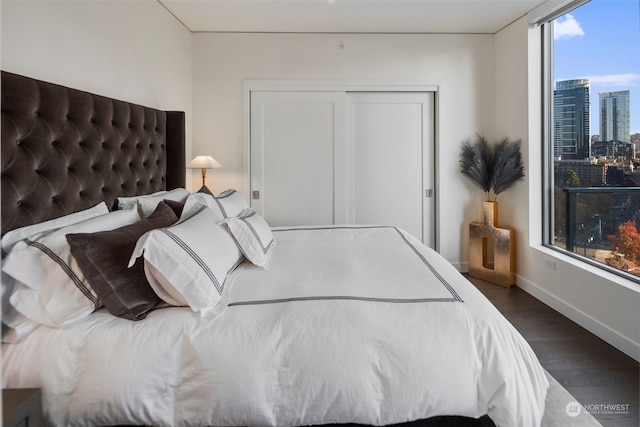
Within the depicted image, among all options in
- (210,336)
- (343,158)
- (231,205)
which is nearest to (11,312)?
(210,336)

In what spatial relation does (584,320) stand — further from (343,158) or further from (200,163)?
(200,163)

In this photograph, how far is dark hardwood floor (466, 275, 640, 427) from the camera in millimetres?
1829

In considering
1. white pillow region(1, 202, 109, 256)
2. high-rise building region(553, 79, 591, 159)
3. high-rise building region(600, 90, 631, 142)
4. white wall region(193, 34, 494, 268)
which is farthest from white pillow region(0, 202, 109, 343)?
high-rise building region(553, 79, 591, 159)

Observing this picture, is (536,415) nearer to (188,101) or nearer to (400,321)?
(400,321)

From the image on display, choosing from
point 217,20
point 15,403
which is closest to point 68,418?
point 15,403

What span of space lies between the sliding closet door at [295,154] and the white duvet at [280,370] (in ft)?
8.72

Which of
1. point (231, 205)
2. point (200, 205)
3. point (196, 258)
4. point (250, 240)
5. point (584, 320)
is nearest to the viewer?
point (196, 258)

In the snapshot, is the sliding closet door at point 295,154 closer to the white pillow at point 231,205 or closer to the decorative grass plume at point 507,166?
the white pillow at point 231,205

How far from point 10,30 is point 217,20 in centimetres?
220

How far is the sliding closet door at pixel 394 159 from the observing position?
398 centimetres

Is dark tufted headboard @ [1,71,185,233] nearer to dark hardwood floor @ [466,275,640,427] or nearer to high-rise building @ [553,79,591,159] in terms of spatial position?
dark hardwood floor @ [466,275,640,427]

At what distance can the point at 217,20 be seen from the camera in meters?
3.51

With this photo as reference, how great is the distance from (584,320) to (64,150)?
343 cm

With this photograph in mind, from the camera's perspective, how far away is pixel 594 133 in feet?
9.11
